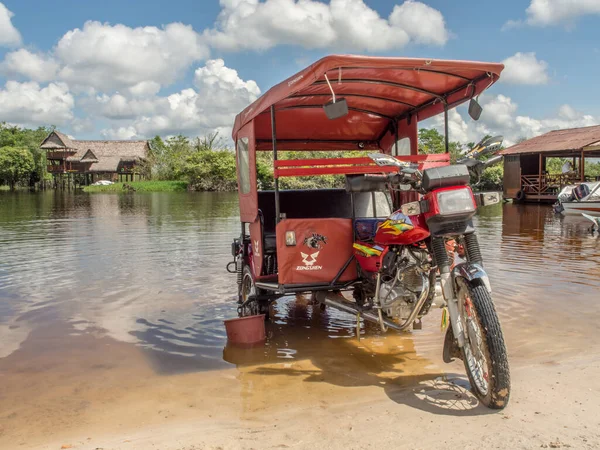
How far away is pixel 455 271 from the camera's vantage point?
387 centimetres

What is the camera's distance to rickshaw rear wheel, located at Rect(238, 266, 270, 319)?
621 cm

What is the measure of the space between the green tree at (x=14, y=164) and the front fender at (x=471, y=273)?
85.8 metres

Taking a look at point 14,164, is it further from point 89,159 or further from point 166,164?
point 166,164

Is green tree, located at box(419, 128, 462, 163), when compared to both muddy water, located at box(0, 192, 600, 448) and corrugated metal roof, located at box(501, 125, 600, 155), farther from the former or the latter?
muddy water, located at box(0, 192, 600, 448)

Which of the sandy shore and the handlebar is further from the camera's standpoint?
the handlebar

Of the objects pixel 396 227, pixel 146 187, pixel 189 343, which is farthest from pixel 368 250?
pixel 146 187

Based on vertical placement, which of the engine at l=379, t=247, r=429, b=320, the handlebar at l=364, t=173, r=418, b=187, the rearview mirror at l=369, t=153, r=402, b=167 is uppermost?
the rearview mirror at l=369, t=153, r=402, b=167

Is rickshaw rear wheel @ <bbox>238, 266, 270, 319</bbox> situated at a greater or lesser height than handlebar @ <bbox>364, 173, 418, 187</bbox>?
lesser

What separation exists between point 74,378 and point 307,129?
4008mm

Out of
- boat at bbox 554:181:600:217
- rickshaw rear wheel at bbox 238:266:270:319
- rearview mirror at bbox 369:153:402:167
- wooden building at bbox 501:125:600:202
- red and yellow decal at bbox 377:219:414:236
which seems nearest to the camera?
rearview mirror at bbox 369:153:402:167

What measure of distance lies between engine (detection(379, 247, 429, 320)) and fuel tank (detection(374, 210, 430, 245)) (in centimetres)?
16

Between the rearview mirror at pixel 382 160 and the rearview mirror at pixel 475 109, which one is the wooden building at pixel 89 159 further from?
the rearview mirror at pixel 382 160

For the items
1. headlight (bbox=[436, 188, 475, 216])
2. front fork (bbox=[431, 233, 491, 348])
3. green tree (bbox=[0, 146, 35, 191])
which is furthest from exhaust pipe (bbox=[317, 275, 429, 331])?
green tree (bbox=[0, 146, 35, 191])

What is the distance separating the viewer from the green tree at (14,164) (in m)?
78.6
